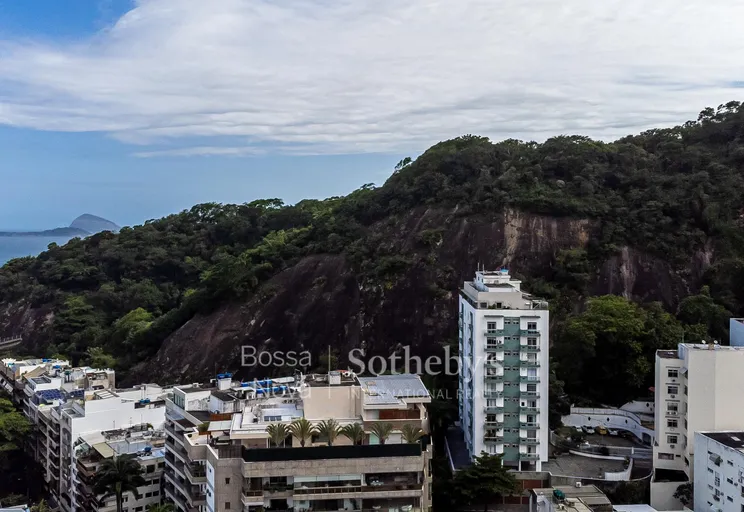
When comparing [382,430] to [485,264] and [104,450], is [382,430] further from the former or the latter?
[485,264]

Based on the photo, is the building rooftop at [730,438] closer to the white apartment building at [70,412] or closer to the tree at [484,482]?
the tree at [484,482]

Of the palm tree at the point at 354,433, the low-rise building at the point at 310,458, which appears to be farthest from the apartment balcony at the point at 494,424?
the palm tree at the point at 354,433

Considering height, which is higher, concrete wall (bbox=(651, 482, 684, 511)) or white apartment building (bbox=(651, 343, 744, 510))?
white apartment building (bbox=(651, 343, 744, 510))

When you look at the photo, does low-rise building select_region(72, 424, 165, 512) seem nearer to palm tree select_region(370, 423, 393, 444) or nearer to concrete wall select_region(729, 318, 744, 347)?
palm tree select_region(370, 423, 393, 444)

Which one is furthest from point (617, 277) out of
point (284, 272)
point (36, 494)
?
point (36, 494)

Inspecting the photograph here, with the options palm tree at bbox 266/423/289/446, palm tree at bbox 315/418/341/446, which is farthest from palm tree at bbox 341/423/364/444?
palm tree at bbox 266/423/289/446
